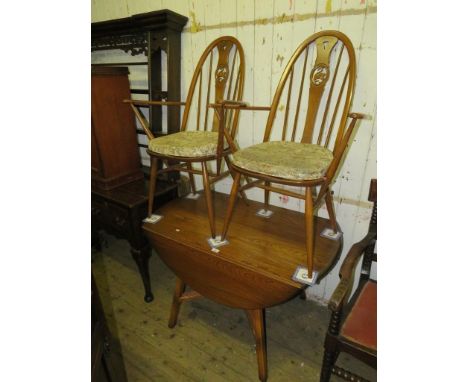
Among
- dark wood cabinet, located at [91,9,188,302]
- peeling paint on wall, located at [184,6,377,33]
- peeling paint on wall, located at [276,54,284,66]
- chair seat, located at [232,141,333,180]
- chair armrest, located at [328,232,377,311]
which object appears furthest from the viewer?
dark wood cabinet, located at [91,9,188,302]

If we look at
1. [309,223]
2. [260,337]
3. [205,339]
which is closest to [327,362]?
[260,337]

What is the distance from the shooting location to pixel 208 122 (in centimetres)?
175

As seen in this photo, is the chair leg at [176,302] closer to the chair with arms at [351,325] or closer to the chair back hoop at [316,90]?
the chair with arms at [351,325]

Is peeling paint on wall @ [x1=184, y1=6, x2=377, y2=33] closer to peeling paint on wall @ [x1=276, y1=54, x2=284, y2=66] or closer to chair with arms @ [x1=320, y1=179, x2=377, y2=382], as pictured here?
peeling paint on wall @ [x1=276, y1=54, x2=284, y2=66]

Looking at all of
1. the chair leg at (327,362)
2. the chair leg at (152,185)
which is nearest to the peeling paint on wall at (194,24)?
the chair leg at (152,185)

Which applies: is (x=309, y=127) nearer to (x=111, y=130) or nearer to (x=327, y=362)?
(x=327, y=362)

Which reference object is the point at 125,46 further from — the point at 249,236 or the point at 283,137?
the point at 249,236

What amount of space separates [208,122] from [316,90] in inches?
28.8

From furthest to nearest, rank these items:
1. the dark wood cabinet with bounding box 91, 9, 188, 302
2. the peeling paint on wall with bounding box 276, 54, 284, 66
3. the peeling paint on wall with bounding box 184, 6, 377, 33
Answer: the dark wood cabinet with bounding box 91, 9, 188, 302 → the peeling paint on wall with bounding box 276, 54, 284, 66 → the peeling paint on wall with bounding box 184, 6, 377, 33

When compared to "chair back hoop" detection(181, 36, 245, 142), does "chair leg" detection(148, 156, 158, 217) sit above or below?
below

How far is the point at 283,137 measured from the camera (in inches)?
55.6

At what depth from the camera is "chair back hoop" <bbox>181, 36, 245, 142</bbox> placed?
1.46 m

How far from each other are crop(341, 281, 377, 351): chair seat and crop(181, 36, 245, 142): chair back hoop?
0.98 metres

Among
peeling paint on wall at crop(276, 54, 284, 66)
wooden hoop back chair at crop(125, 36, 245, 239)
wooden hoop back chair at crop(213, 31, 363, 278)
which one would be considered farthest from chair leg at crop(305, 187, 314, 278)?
peeling paint on wall at crop(276, 54, 284, 66)
